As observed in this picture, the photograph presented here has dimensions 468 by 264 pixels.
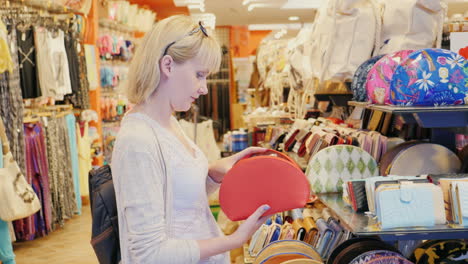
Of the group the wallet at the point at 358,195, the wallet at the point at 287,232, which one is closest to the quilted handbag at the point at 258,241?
the wallet at the point at 287,232

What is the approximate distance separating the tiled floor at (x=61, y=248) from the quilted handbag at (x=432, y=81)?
363cm

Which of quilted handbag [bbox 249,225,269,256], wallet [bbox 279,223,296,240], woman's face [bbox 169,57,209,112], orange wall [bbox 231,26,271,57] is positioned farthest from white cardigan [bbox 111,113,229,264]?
orange wall [bbox 231,26,271,57]

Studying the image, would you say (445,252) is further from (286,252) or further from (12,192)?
(12,192)

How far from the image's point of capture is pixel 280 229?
325 cm

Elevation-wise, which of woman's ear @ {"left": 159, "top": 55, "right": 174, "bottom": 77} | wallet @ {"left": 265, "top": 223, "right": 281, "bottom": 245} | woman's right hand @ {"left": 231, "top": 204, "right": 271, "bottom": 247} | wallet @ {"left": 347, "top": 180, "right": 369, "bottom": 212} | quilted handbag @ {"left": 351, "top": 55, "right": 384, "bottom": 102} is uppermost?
woman's ear @ {"left": 159, "top": 55, "right": 174, "bottom": 77}

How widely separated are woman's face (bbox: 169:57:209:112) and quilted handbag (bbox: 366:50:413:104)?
0.97 meters

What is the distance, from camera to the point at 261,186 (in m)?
1.76

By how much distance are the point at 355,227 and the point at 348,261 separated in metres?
0.38

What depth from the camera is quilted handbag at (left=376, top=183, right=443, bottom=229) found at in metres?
1.94

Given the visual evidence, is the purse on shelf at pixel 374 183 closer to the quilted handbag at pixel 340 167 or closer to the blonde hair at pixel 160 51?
the quilted handbag at pixel 340 167

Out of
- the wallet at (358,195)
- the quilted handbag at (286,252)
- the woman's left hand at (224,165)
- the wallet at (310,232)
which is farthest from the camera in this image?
the wallet at (310,232)

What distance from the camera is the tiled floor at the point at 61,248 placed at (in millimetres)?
4953

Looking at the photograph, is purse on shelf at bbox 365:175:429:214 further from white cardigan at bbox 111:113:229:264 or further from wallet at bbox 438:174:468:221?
white cardigan at bbox 111:113:229:264

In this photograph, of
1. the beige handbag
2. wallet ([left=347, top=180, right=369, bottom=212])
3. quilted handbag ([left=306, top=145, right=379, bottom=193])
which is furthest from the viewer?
the beige handbag
